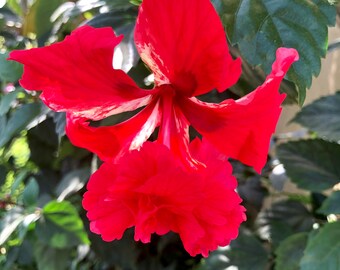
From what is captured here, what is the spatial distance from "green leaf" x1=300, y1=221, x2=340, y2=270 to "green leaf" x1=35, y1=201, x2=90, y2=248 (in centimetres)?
36

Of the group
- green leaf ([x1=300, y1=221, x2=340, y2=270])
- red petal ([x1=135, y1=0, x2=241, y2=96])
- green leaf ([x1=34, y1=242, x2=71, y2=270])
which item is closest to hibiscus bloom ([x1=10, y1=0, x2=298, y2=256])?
red petal ([x1=135, y1=0, x2=241, y2=96])

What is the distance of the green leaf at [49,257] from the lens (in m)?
1.01

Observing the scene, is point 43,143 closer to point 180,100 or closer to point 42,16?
point 42,16

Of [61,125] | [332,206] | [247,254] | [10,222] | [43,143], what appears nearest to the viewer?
[61,125]

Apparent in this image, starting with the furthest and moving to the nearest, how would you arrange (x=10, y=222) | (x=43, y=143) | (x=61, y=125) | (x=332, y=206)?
(x=43, y=143) < (x=10, y=222) < (x=332, y=206) < (x=61, y=125)

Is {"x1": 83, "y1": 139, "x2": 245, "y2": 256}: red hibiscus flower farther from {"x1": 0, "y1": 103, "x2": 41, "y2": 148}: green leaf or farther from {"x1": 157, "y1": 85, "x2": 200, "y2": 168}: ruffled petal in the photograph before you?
{"x1": 0, "y1": 103, "x2": 41, "y2": 148}: green leaf

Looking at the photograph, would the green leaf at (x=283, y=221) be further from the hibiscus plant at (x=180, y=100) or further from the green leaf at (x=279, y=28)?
the green leaf at (x=279, y=28)

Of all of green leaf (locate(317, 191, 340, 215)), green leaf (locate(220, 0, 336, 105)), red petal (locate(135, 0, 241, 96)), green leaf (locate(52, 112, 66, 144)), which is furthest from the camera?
green leaf (locate(317, 191, 340, 215))

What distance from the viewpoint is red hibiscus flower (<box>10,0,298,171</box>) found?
A: 1.26 ft

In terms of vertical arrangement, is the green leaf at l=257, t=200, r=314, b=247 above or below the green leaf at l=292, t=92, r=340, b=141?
below

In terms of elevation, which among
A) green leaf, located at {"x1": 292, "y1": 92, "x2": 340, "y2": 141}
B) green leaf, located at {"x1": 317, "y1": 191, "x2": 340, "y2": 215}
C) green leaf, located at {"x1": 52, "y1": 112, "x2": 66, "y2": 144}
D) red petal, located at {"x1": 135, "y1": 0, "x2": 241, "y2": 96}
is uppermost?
red petal, located at {"x1": 135, "y1": 0, "x2": 241, "y2": 96}

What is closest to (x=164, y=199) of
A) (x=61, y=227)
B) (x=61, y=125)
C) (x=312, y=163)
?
(x=61, y=125)

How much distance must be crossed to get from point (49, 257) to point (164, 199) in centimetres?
68

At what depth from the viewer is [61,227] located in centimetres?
92
